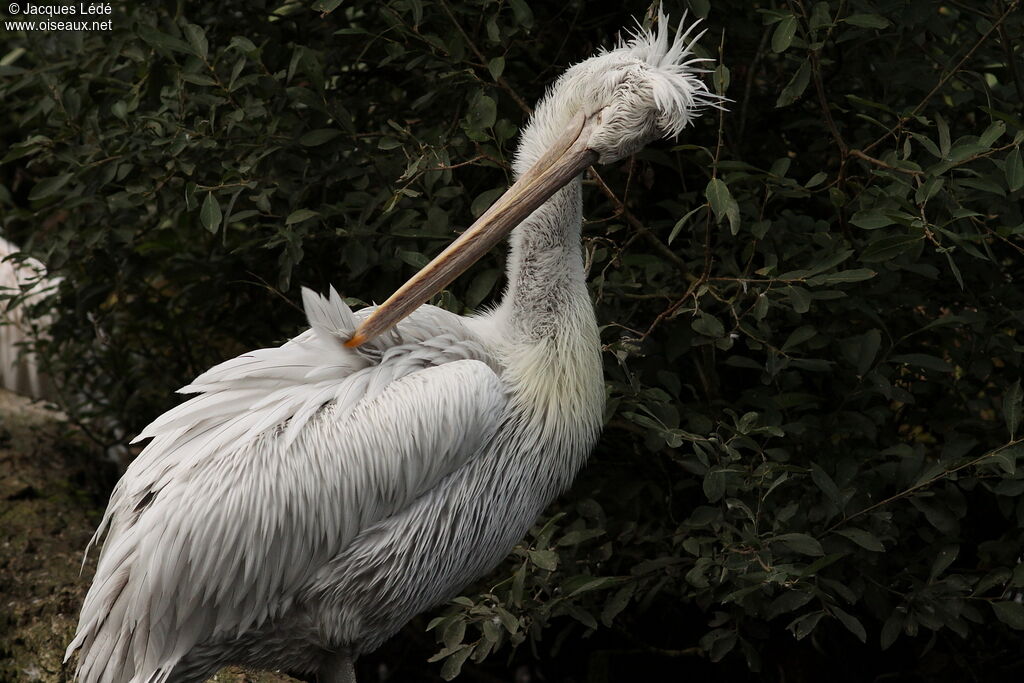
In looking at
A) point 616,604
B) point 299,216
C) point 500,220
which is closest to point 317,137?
point 299,216

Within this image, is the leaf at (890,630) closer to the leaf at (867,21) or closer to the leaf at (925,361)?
the leaf at (925,361)

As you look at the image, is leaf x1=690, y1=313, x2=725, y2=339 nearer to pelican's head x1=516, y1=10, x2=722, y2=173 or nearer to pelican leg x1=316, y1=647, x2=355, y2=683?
pelican's head x1=516, y1=10, x2=722, y2=173

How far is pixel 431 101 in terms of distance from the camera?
11.9ft

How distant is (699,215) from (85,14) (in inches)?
85.7

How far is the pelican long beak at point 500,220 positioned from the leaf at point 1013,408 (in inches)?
48.9

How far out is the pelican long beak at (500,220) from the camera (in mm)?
2674

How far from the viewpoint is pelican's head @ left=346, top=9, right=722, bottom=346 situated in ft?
8.80

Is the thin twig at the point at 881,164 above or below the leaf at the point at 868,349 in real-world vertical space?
above

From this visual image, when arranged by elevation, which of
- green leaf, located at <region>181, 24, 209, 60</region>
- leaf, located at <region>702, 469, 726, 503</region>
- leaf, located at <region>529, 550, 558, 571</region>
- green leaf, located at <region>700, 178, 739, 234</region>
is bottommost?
leaf, located at <region>702, 469, 726, 503</region>

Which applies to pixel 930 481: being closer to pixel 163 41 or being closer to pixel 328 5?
pixel 328 5

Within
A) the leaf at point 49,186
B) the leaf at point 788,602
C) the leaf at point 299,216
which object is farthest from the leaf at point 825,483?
the leaf at point 49,186

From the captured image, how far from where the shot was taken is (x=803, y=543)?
2.98 meters

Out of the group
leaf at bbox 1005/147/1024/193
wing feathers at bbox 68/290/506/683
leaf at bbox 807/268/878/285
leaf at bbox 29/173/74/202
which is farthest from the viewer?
leaf at bbox 29/173/74/202

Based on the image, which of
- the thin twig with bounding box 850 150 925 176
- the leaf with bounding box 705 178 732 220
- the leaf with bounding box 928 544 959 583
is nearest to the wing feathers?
the leaf with bounding box 705 178 732 220
